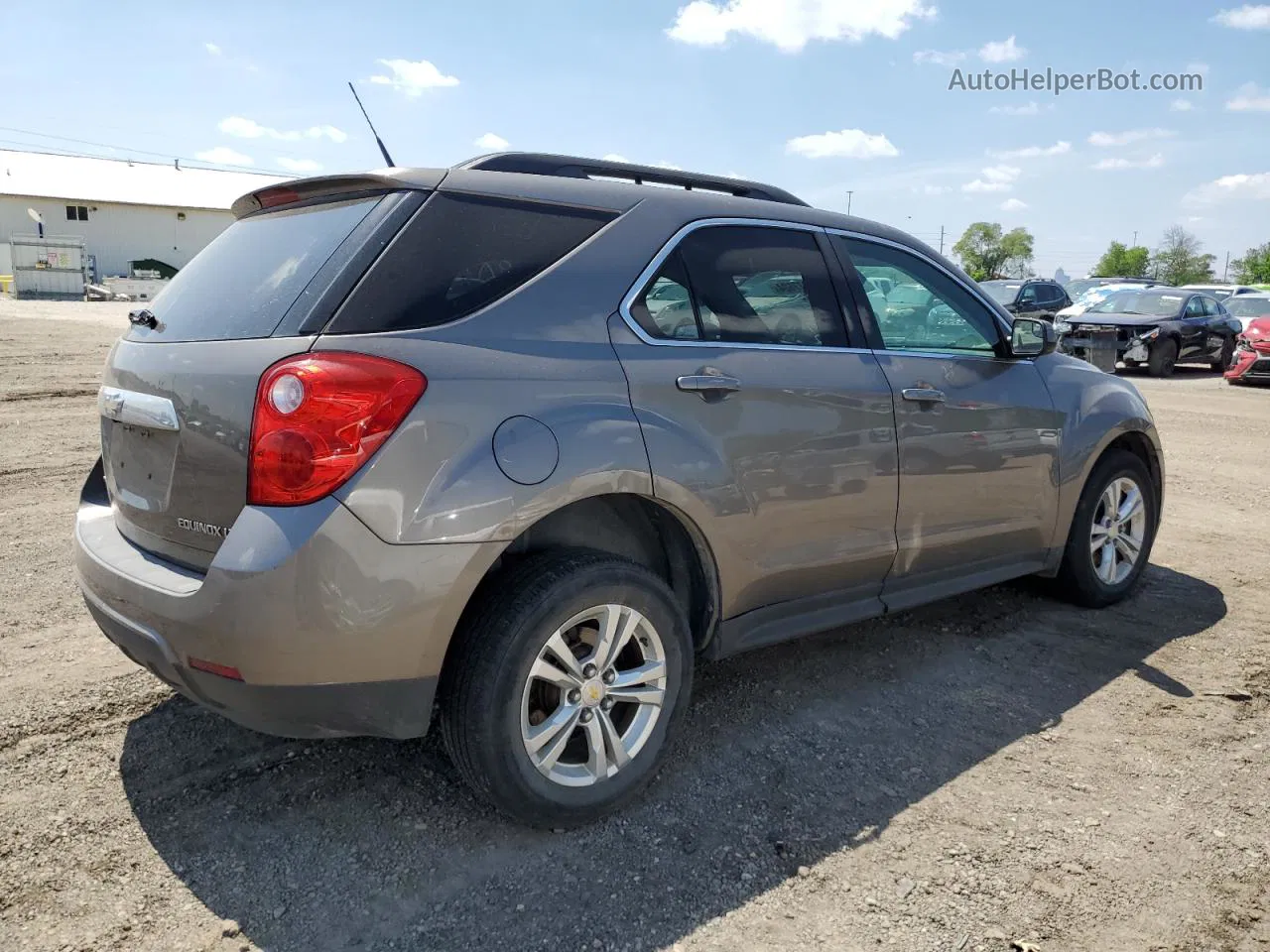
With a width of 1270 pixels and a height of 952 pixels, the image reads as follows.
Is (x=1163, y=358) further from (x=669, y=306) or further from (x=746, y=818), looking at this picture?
(x=746, y=818)

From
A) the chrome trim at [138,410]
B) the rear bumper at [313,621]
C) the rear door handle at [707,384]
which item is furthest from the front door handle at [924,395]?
the chrome trim at [138,410]

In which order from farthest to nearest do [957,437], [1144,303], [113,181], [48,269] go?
[113,181] < [48,269] < [1144,303] < [957,437]

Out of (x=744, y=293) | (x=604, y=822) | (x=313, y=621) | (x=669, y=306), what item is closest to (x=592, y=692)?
A: (x=604, y=822)

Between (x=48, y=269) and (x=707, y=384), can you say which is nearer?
(x=707, y=384)

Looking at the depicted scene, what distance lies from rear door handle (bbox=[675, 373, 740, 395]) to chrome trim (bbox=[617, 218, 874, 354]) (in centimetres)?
11

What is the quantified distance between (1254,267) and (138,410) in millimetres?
101216

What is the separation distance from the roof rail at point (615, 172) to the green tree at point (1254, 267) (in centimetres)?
8587

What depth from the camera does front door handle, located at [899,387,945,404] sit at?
368 cm

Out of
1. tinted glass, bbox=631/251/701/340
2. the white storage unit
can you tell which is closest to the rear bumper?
tinted glass, bbox=631/251/701/340

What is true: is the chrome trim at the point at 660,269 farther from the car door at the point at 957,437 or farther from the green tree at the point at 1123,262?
the green tree at the point at 1123,262

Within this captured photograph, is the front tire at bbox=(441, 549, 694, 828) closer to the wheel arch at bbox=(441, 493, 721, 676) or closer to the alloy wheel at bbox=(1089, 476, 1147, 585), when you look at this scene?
the wheel arch at bbox=(441, 493, 721, 676)

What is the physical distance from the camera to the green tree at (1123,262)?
98.9 m

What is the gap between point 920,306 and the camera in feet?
13.1

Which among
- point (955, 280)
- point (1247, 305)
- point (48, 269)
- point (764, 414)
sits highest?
point (48, 269)
